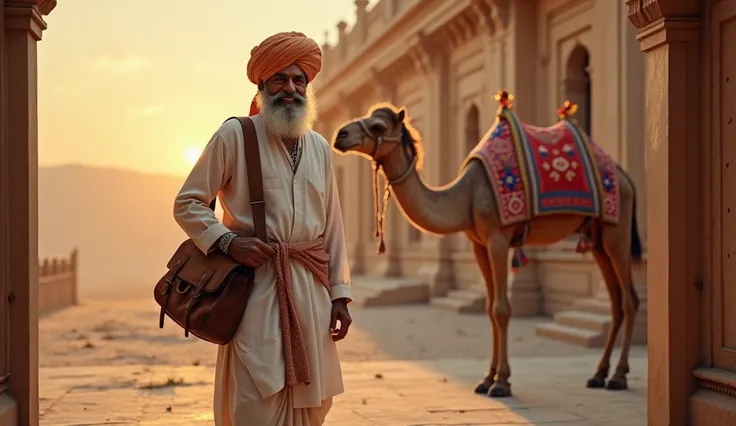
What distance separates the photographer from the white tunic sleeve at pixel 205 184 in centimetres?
411

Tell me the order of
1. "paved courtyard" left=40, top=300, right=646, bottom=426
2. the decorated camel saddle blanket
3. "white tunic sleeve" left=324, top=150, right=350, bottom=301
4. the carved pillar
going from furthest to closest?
the carved pillar
the decorated camel saddle blanket
"paved courtyard" left=40, top=300, right=646, bottom=426
"white tunic sleeve" left=324, top=150, right=350, bottom=301

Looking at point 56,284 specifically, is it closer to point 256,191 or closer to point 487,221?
point 487,221

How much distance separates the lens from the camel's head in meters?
7.94

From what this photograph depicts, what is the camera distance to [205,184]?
13.6ft

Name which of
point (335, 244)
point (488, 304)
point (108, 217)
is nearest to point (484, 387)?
point (488, 304)

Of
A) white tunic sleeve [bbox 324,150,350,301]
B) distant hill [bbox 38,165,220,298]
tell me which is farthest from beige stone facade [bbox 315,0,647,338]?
distant hill [bbox 38,165,220,298]

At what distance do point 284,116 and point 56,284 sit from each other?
22734 millimetres

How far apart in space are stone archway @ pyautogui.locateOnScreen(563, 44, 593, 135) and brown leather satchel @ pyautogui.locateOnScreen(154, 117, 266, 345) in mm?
13135

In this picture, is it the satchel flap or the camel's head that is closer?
the satchel flap

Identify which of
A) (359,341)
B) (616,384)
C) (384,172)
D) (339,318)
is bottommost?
(359,341)

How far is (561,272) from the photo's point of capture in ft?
53.6

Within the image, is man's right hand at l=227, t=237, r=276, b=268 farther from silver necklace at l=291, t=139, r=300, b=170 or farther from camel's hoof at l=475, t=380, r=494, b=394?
camel's hoof at l=475, t=380, r=494, b=394

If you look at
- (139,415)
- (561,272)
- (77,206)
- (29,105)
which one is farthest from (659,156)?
(77,206)
